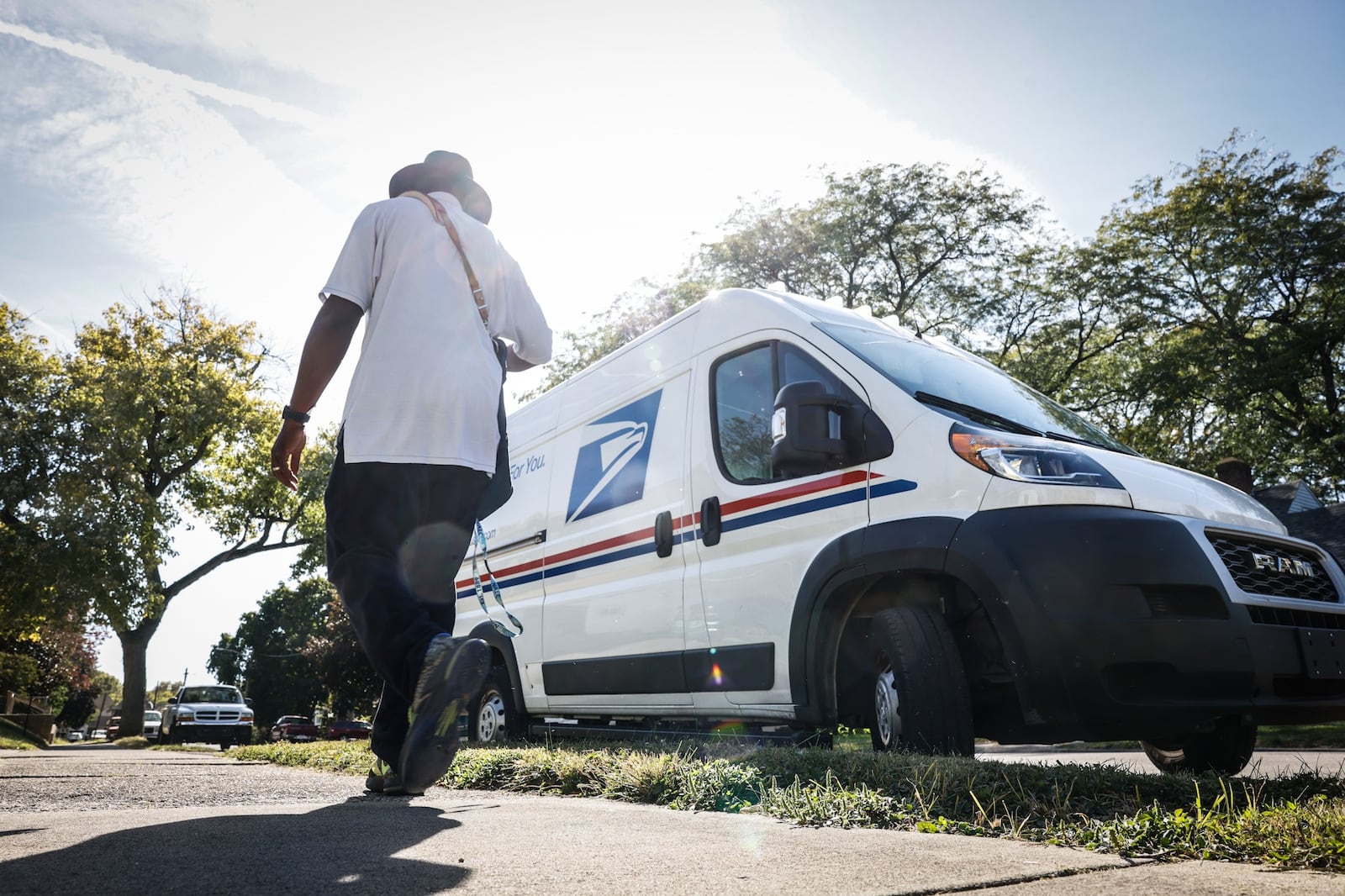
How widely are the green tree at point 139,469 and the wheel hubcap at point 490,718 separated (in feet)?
62.4

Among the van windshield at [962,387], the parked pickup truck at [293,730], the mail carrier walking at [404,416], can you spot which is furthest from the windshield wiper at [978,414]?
the parked pickup truck at [293,730]

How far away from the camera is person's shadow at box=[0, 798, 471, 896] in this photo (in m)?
1.58

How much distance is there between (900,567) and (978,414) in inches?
31.7

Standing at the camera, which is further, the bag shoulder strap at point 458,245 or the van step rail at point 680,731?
the van step rail at point 680,731

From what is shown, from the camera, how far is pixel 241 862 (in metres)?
1.79

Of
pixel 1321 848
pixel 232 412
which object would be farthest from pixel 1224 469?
pixel 232 412

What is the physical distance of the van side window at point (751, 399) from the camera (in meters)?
4.81

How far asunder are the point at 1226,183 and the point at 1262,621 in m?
20.5

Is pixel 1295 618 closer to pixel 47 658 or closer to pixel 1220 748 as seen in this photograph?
pixel 1220 748

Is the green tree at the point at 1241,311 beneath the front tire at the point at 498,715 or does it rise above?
above

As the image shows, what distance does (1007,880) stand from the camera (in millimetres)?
1686

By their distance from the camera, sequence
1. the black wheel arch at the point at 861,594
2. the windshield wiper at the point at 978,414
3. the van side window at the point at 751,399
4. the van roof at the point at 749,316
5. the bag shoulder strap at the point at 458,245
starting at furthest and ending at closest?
1. the van roof at the point at 749,316
2. the van side window at the point at 751,399
3. the windshield wiper at the point at 978,414
4. the black wheel arch at the point at 861,594
5. the bag shoulder strap at the point at 458,245

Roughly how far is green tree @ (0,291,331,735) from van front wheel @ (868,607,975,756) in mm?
23159

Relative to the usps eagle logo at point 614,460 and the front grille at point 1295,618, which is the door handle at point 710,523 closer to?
the usps eagle logo at point 614,460
